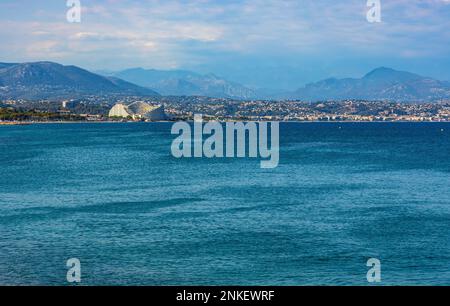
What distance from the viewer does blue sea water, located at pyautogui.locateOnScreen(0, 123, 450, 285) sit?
17.9 metres

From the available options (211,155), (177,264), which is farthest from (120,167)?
(177,264)

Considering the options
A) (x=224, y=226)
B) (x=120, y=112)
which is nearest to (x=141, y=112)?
(x=120, y=112)

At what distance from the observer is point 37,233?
22.5m

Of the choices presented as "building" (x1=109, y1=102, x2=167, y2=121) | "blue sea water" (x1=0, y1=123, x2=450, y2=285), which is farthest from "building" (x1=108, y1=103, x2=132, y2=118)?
"blue sea water" (x1=0, y1=123, x2=450, y2=285)

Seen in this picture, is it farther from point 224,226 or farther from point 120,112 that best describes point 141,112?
point 224,226

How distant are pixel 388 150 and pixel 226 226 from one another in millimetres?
48882

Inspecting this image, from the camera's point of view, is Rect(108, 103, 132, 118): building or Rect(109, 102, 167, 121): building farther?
Rect(108, 103, 132, 118): building

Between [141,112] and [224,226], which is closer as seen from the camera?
[224,226]

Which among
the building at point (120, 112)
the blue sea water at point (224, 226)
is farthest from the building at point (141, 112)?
the blue sea water at point (224, 226)

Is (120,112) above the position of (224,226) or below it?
above

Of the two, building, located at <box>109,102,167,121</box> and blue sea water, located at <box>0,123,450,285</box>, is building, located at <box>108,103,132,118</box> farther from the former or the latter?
blue sea water, located at <box>0,123,450,285</box>

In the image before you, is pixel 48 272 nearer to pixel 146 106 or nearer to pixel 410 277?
pixel 410 277

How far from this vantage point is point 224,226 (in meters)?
23.5

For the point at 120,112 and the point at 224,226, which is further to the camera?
the point at 120,112
